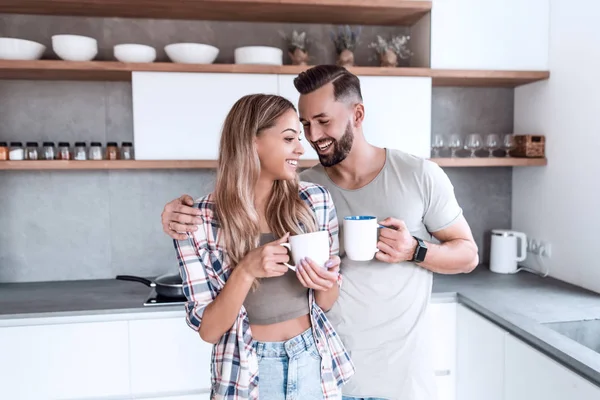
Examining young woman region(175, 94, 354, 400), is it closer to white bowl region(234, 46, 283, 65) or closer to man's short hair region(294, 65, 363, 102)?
man's short hair region(294, 65, 363, 102)

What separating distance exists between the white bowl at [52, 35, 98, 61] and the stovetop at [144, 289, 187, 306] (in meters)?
1.04

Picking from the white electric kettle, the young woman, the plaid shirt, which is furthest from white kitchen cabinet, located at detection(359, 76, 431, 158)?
the plaid shirt

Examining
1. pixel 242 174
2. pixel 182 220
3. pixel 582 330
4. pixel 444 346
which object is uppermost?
pixel 242 174

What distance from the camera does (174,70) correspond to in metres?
1.88

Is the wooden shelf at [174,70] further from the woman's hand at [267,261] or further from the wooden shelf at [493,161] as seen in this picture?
the woman's hand at [267,261]

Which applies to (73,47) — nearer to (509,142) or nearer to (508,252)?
(509,142)

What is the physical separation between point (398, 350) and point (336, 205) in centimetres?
44

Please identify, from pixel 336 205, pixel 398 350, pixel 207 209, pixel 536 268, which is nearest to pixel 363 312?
pixel 398 350

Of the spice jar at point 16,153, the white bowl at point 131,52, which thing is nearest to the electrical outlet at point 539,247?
the white bowl at point 131,52

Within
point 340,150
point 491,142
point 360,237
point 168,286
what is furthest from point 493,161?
point 168,286

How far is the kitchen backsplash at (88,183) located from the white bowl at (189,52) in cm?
30

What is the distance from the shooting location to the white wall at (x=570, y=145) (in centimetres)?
183

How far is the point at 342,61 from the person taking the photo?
2057 mm

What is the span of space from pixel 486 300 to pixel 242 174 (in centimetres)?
122
